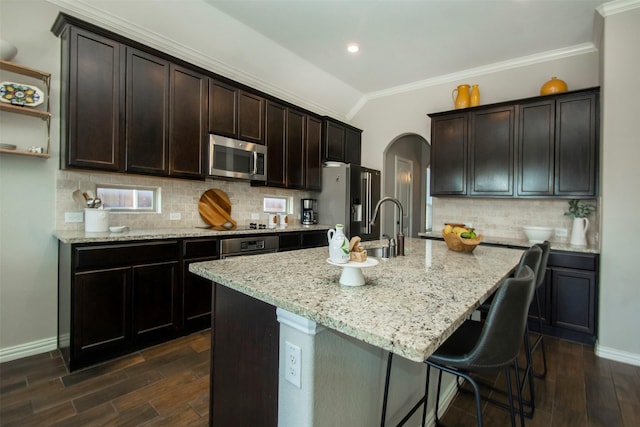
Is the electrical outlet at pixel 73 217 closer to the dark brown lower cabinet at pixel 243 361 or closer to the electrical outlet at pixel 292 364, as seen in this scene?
the dark brown lower cabinet at pixel 243 361

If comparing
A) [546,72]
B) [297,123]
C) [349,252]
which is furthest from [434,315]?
[546,72]

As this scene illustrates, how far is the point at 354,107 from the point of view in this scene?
522 cm

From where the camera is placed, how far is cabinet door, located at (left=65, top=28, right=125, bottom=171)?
228cm

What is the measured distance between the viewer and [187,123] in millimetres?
2955

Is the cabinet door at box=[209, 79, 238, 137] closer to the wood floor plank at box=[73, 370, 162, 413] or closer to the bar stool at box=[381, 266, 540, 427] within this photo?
the wood floor plank at box=[73, 370, 162, 413]

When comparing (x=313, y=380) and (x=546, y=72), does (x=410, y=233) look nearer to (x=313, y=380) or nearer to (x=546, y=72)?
(x=546, y=72)

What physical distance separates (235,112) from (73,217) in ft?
5.94

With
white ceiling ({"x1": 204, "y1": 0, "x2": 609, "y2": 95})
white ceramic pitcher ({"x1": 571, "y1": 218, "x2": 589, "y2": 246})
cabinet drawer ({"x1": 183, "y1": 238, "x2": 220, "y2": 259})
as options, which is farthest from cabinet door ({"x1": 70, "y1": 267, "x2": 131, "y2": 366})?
white ceramic pitcher ({"x1": 571, "y1": 218, "x2": 589, "y2": 246})

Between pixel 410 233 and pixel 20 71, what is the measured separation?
582 cm

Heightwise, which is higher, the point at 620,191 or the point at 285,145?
the point at 285,145

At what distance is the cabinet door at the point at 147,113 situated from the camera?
8.46 ft

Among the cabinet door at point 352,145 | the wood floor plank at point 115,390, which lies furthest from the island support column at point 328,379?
the cabinet door at point 352,145

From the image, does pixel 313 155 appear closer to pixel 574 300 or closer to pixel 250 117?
pixel 250 117

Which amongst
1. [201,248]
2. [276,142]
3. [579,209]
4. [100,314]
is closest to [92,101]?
[201,248]
